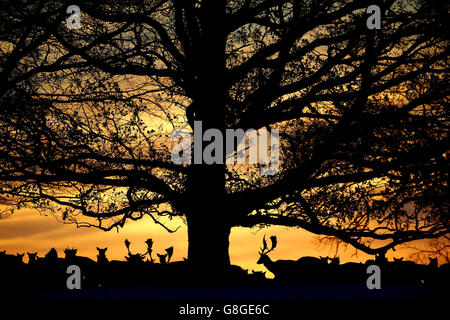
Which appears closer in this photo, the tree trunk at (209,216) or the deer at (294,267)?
the deer at (294,267)

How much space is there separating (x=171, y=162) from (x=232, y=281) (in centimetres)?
396

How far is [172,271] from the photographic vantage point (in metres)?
9.81

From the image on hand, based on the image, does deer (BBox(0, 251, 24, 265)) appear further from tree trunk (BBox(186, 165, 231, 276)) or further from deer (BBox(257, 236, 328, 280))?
deer (BBox(257, 236, 328, 280))

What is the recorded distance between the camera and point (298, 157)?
39.7 ft

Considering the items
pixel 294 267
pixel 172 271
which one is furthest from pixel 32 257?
pixel 294 267

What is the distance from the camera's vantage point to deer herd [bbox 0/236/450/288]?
916 cm

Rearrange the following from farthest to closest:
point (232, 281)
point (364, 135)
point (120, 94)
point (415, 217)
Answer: point (415, 217)
point (120, 94)
point (364, 135)
point (232, 281)

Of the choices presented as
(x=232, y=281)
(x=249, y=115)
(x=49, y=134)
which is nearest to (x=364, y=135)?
(x=249, y=115)

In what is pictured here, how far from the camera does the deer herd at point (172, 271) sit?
916cm

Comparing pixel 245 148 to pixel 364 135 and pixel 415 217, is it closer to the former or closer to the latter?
pixel 364 135

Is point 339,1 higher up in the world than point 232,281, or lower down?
higher up

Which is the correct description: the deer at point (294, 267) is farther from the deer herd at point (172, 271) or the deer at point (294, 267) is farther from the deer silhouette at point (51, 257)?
the deer silhouette at point (51, 257)

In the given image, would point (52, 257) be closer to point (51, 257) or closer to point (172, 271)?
point (51, 257)

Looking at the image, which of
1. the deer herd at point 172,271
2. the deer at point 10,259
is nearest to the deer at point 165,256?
the deer herd at point 172,271
